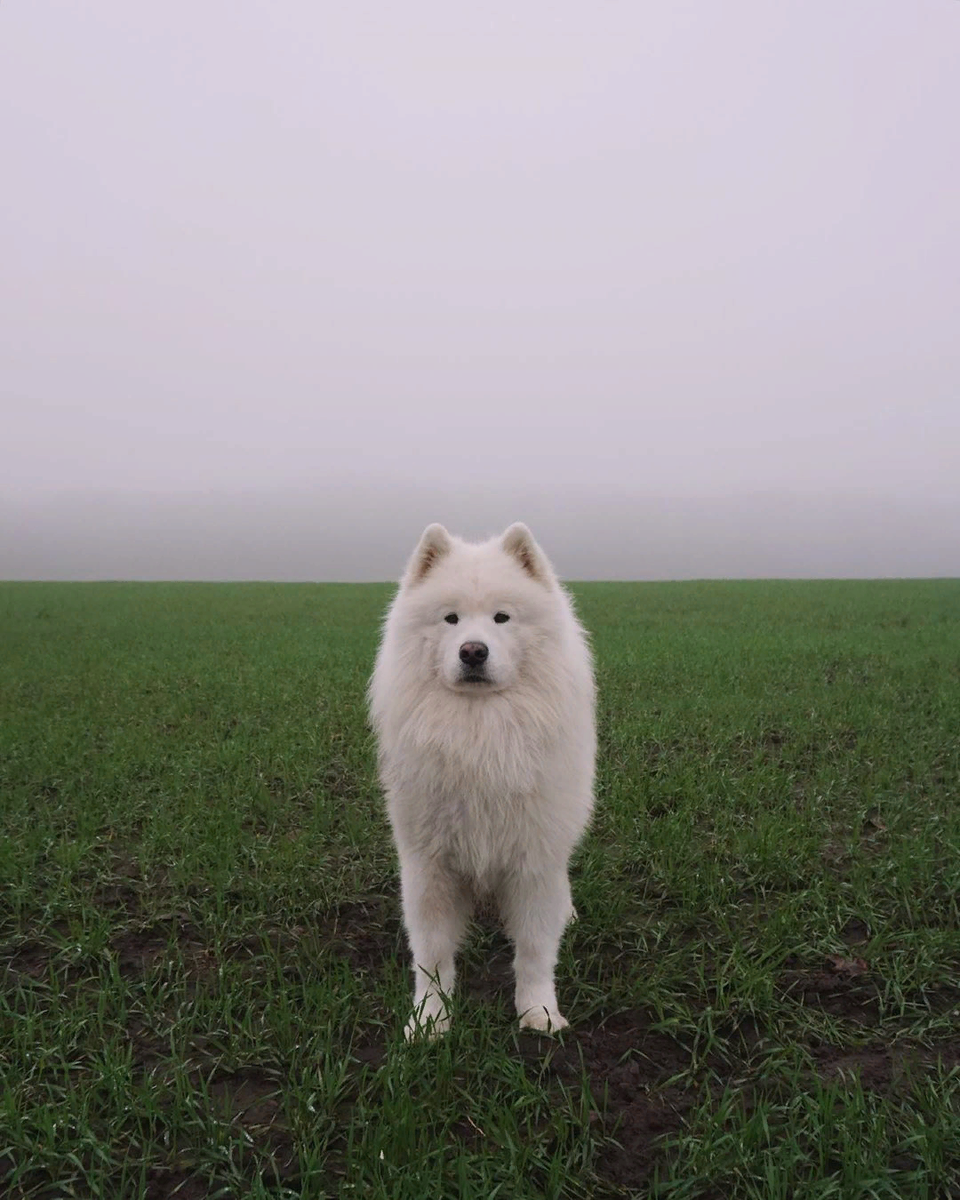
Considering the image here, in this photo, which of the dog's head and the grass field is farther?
the dog's head

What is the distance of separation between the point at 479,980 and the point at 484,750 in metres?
1.22

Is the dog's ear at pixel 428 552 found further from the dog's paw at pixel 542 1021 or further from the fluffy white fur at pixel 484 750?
the dog's paw at pixel 542 1021

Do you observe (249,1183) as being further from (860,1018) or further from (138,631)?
(138,631)

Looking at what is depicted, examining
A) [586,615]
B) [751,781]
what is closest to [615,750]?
[751,781]

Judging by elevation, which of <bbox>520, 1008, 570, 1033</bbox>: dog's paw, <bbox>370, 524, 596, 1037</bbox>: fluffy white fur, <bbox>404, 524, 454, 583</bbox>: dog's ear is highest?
<bbox>404, 524, 454, 583</bbox>: dog's ear

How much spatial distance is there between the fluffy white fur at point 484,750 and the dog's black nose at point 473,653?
0.05 ft

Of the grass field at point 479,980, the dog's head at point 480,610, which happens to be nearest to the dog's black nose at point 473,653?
the dog's head at point 480,610

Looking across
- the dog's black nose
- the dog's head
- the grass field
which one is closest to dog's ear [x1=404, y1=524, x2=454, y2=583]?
the dog's head

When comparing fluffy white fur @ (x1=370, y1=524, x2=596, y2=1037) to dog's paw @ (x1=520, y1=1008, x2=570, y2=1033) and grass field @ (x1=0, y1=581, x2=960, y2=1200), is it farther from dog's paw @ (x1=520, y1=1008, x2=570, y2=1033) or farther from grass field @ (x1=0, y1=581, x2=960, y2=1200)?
grass field @ (x1=0, y1=581, x2=960, y2=1200)

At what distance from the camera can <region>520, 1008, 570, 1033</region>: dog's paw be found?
307 centimetres

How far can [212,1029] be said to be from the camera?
3.02 meters

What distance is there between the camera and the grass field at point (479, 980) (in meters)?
2.40

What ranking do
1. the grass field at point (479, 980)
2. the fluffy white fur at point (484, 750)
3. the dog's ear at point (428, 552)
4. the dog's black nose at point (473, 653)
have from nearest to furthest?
1. the grass field at point (479, 980)
2. the dog's black nose at point (473, 653)
3. the fluffy white fur at point (484, 750)
4. the dog's ear at point (428, 552)

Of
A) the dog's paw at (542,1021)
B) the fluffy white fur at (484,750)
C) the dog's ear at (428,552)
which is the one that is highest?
the dog's ear at (428,552)
